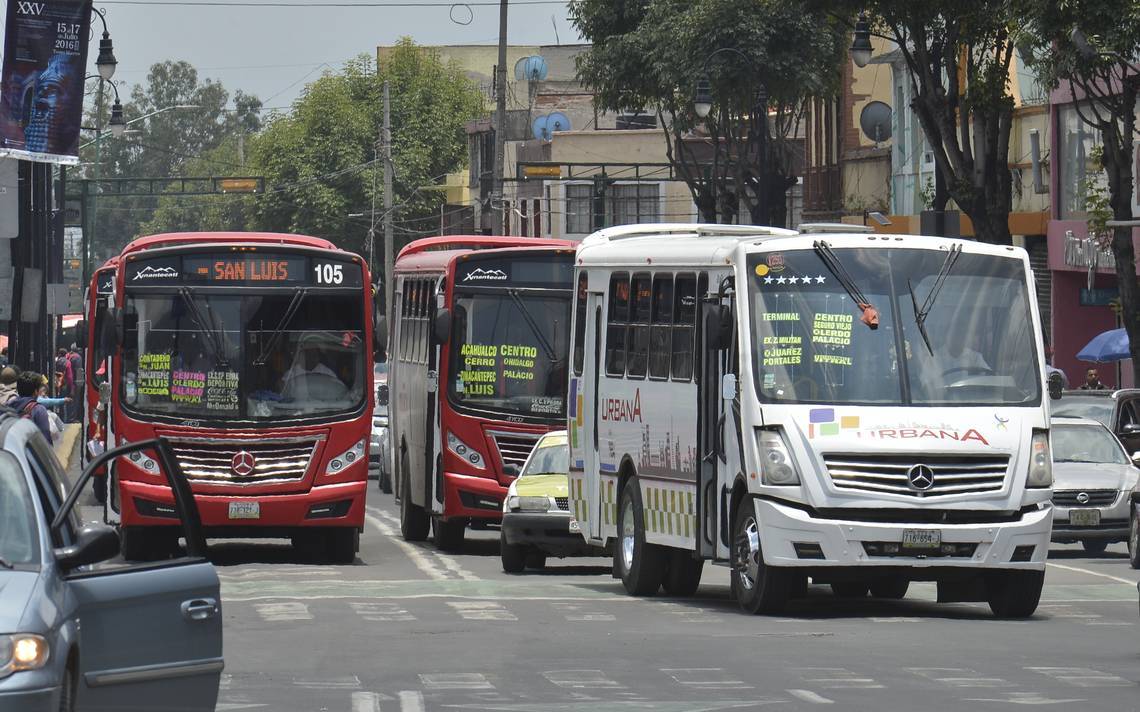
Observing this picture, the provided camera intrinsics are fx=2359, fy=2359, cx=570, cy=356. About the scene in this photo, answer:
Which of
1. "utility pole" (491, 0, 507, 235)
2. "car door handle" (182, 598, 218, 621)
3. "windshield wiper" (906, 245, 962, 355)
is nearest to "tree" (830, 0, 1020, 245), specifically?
"windshield wiper" (906, 245, 962, 355)

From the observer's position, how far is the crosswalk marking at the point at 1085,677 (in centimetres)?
1265

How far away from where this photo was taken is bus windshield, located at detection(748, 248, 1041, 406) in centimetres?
1673

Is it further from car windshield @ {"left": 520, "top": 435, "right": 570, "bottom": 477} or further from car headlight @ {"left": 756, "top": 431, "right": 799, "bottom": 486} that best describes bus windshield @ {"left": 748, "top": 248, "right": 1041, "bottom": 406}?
car windshield @ {"left": 520, "top": 435, "right": 570, "bottom": 477}

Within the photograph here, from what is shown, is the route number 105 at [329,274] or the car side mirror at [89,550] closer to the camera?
the car side mirror at [89,550]

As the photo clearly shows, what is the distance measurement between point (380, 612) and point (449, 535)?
32.1 feet

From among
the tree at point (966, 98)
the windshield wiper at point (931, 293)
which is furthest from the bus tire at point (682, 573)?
the tree at point (966, 98)

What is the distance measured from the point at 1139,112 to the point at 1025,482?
82.9 feet

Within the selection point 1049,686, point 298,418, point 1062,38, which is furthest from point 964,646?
point 1062,38

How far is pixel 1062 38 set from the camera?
30484 mm

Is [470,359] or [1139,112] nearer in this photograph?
[470,359]

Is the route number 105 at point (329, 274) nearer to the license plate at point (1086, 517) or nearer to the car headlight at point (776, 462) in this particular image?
the car headlight at point (776, 462)

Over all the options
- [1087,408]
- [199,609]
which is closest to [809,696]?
[199,609]

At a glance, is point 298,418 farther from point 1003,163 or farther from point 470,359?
point 1003,163

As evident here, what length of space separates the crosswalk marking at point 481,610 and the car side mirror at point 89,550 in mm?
8362
